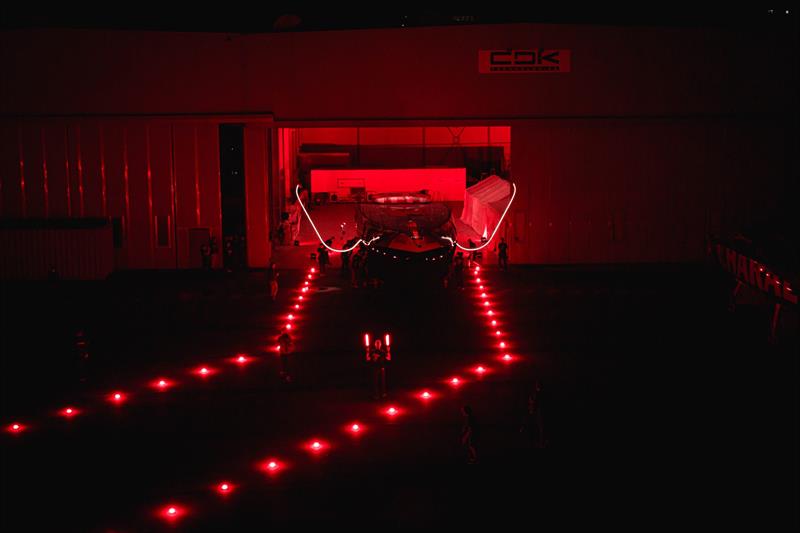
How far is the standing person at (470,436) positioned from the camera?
12.0 metres

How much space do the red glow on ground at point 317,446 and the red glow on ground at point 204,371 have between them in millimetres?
3524

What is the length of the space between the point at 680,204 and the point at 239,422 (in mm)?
14848

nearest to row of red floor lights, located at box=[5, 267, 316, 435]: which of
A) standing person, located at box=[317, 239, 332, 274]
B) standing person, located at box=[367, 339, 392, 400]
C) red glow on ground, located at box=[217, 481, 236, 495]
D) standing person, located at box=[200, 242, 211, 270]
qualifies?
standing person, located at box=[367, 339, 392, 400]

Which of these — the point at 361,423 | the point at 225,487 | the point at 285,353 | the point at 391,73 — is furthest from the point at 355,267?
the point at 225,487

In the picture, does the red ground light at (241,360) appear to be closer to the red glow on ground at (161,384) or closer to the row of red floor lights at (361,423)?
the red glow on ground at (161,384)

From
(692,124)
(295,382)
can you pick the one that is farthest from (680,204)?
(295,382)

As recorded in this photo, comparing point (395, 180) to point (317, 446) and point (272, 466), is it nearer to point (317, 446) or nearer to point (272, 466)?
point (317, 446)

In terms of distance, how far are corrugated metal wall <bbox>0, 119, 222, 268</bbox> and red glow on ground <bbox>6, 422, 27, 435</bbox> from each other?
10.7 metres

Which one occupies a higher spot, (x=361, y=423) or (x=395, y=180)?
(x=395, y=180)

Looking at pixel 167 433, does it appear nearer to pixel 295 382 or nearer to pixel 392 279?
pixel 295 382

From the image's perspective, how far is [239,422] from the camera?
1373 cm

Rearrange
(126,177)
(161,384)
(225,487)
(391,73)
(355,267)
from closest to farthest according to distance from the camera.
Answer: (225,487) → (161,384) → (355,267) → (391,73) → (126,177)

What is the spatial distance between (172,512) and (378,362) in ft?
14.6

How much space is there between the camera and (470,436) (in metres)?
12.0
